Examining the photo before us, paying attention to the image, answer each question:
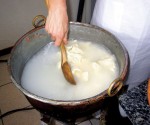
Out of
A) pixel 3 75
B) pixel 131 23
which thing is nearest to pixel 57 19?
pixel 131 23

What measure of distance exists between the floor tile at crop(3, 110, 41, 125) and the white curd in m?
0.60

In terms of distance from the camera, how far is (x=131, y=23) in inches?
41.1

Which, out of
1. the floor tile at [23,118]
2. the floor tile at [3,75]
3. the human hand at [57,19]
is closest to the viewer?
the human hand at [57,19]

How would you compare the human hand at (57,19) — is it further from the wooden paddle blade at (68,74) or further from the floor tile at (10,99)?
the floor tile at (10,99)

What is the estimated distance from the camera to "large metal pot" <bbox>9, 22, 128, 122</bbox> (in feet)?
2.42

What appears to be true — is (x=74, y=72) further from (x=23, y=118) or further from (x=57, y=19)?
(x=23, y=118)

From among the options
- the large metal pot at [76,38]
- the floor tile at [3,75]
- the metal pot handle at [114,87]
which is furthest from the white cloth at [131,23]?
the floor tile at [3,75]

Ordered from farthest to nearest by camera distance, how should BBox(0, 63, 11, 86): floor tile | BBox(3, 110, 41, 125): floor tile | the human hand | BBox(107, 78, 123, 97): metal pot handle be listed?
BBox(0, 63, 11, 86): floor tile → BBox(3, 110, 41, 125): floor tile → the human hand → BBox(107, 78, 123, 97): metal pot handle

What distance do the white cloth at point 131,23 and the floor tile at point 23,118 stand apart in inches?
30.1

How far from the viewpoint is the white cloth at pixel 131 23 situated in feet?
3.27

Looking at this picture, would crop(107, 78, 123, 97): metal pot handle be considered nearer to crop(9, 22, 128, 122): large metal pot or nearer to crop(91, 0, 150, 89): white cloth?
crop(9, 22, 128, 122): large metal pot

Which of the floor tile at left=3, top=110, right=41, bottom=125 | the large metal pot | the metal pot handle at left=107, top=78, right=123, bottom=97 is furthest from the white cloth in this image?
the floor tile at left=3, top=110, right=41, bottom=125

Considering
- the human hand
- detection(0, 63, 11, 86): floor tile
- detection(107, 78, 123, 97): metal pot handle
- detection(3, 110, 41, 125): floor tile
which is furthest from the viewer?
detection(0, 63, 11, 86): floor tile

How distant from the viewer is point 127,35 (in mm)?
1101
